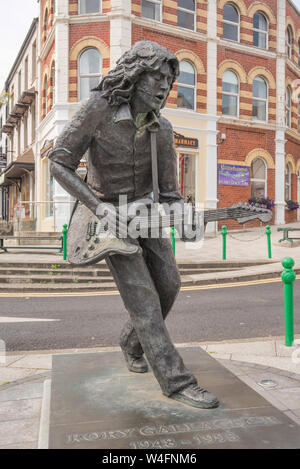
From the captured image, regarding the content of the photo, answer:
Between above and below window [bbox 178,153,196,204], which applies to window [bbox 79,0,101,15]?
above

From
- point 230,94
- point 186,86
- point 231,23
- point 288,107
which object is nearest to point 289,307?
point 186,86

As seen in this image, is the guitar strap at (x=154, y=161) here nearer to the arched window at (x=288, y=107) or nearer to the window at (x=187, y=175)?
the window at (x=187, y=175)

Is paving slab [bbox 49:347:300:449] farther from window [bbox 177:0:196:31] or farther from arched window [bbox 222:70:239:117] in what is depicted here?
window [bbox 177:0:196:31]

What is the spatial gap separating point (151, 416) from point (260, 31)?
22948 mm

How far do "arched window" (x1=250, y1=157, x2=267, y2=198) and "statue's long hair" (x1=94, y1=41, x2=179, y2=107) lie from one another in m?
19.3

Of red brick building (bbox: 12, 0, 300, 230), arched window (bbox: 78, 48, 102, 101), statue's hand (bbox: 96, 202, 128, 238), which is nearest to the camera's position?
statue's hand (bbox: 96, 202, 128, 238)

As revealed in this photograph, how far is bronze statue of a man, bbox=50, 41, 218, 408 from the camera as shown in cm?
286

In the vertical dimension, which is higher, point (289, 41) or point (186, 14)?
point (289, 41)

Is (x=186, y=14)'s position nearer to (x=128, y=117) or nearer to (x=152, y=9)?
(x=152, y=9)

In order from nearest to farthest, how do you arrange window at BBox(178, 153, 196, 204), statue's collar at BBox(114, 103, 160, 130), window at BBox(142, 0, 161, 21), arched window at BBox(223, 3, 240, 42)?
1. statue's collar at BBox(114, 103, 160, 130)
2. window at BBox(142, 0, 161, 21)
3. window at BBox(178, 153, 196, 204)
4. arched window at BBox(223, 3, 240, 42)

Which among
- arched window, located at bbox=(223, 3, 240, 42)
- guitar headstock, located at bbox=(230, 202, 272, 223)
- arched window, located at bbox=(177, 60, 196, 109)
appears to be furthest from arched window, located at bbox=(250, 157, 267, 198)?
guitar headstock, located at bbox=(230, 202, 272, 223)

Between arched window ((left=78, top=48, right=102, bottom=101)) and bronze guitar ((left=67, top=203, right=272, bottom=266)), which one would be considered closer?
bronze guitar ((left=67, top=203, right=272, bottom=266))

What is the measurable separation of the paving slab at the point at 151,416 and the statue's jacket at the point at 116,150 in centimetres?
136

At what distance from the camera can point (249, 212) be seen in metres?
3.14
